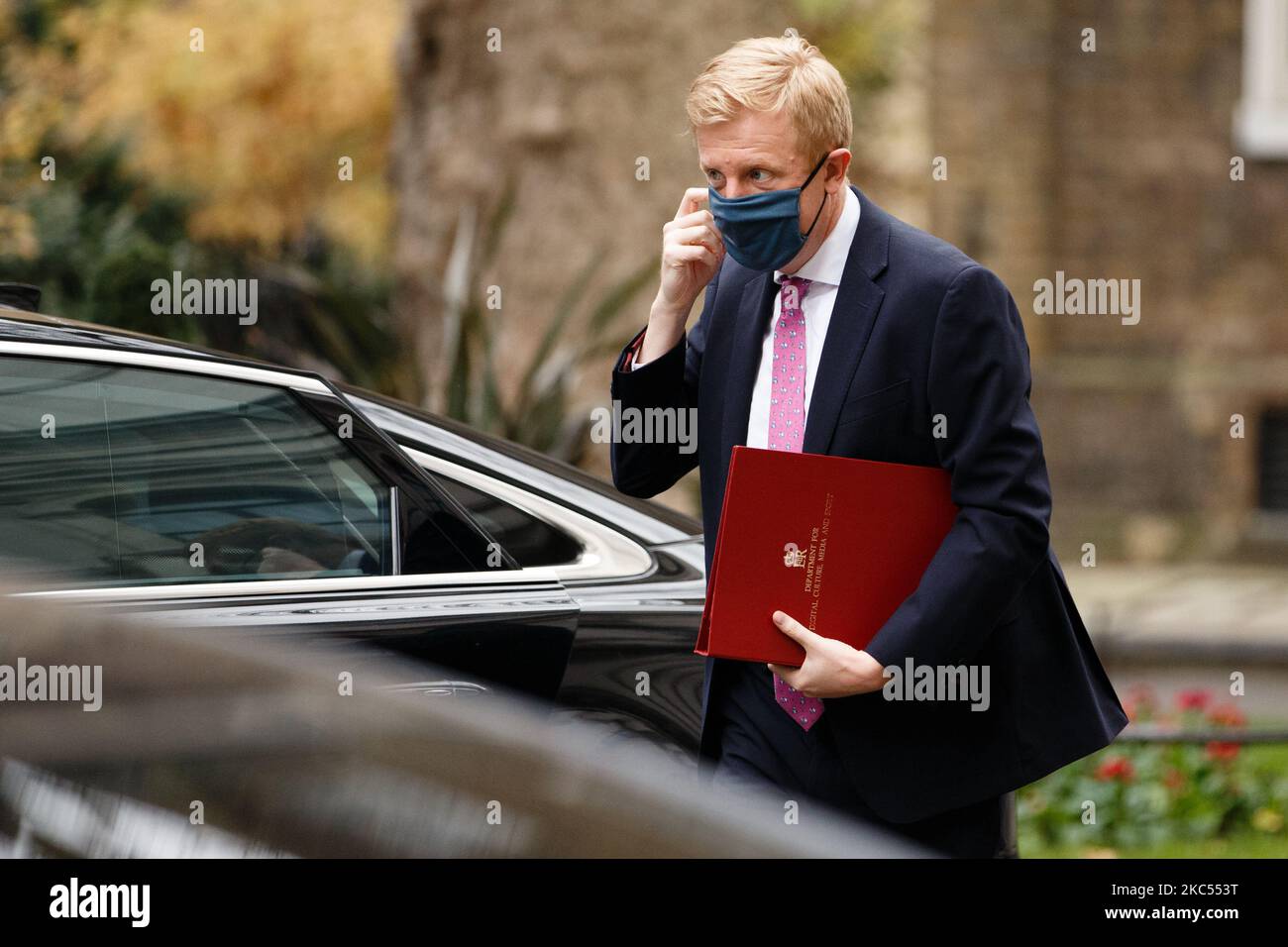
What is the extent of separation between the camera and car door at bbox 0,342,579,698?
2.68 m

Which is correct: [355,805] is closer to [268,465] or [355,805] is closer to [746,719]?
[746,719]

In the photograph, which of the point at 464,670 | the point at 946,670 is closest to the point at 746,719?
the point at 946,670

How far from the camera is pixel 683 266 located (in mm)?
2463

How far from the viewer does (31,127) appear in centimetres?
752

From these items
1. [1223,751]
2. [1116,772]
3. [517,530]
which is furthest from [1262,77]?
[517,530]

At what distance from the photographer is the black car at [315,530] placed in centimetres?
270

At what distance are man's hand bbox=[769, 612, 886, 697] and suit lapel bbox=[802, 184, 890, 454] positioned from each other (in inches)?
11.0

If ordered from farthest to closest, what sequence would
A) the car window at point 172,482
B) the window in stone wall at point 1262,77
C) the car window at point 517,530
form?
the window in stone wall at point 1262,77
the car window at point 517,530
the car window at point 172,482

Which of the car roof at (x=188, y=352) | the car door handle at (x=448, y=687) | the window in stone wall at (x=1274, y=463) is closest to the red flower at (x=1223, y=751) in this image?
the car roof at (x=188, y=352)

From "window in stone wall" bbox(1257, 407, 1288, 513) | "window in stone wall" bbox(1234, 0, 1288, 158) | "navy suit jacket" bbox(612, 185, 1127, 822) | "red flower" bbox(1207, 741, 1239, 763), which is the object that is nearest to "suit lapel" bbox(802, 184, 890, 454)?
"navy suit jacket" bbox(612, 185, 1127, 822)

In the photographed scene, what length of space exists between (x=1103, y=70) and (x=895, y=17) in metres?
4.11

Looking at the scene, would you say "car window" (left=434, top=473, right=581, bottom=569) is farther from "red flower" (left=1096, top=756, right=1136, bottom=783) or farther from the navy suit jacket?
"red flower" (left=1096, top=756, right=1136, bottom=783)

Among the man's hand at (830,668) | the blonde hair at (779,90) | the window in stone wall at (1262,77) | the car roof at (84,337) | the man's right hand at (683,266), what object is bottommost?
the man's hand at (830,668)

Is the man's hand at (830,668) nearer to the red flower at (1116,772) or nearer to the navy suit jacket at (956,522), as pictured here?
the navy suit jacket at (956,522)
